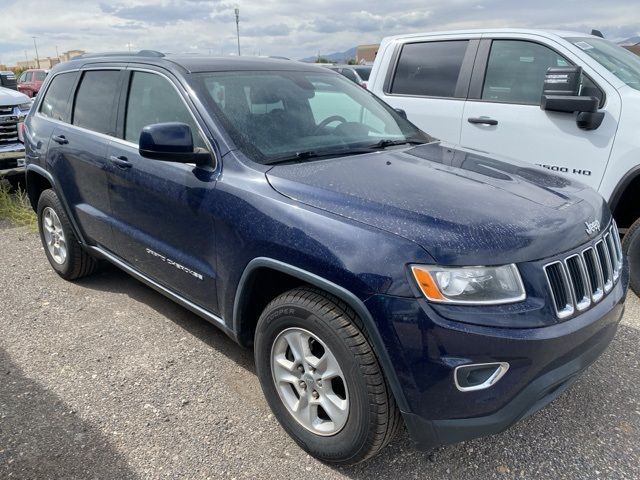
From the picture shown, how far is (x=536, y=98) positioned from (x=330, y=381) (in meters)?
3.20

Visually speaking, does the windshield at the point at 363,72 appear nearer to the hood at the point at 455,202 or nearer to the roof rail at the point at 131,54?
the roof rail at the point at 131,54

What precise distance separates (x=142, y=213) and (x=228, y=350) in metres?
1.00

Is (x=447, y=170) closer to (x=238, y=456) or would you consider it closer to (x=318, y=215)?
(x=318, y=215)

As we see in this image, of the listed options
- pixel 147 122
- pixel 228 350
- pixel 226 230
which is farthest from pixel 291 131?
pixel 228 350

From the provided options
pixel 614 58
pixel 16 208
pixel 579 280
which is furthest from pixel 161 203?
pixel 16 208

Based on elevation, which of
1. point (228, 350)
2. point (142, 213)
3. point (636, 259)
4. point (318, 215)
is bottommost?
point (228, 350)

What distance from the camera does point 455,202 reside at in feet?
7.30

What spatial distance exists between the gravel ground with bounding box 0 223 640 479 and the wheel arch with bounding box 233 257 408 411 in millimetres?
509

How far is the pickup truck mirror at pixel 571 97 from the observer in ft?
12.7

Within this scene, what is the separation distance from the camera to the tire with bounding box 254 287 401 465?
2068mm

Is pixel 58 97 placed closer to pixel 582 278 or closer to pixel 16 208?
pixel 16 208

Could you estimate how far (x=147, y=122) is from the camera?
3238 mm

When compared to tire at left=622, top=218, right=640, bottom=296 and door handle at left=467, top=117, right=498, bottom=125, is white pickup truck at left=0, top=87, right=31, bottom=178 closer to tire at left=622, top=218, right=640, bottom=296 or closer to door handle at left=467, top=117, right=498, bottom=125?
door handle at left=467, top=117, right=498, bottom=125

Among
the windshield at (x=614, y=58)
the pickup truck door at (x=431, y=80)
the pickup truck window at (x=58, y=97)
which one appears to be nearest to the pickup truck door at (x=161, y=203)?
the pickup truck window at (x=58, y=97)
